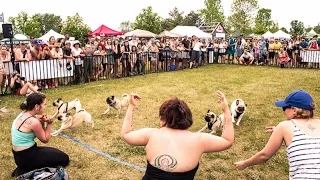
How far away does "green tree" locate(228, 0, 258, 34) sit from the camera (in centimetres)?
6344

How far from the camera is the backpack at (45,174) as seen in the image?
3.93 m

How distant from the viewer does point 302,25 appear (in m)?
64.2

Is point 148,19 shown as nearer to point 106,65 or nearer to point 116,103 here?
point 106,65

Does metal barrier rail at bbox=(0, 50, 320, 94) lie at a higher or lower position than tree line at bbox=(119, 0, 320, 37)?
lower

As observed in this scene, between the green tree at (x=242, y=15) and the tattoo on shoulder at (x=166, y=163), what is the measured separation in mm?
64409

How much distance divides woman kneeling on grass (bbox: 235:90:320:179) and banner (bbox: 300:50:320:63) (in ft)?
55.6

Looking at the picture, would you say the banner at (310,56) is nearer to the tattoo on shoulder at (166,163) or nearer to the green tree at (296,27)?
the tattoo on shoulder at (166,163)

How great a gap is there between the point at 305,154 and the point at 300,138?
0.13 m

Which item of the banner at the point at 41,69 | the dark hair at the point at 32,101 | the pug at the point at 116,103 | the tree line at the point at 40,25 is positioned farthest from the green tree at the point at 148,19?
the dark hair at the point at 32,101

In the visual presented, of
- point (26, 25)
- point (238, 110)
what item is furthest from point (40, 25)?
point (238, 110)

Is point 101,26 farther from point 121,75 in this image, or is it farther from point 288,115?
point 288,115

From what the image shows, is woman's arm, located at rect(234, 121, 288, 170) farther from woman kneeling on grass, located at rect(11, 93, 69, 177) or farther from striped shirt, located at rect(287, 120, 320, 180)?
woman kneeling on grass, located at rect(11, 93, 69, 177)

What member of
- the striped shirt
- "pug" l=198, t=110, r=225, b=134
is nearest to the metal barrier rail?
"pug" l=198, t=110, r=225, b=134

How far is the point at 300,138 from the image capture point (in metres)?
2.69
